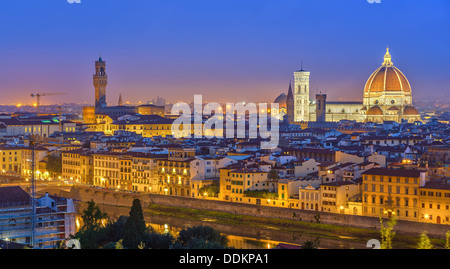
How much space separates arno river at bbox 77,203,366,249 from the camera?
1753 cm

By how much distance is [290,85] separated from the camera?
7194cm

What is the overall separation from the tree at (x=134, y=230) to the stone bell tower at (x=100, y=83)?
4832 centimetres

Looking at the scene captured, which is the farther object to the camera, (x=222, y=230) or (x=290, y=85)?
(x=290, y=85)

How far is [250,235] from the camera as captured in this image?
755 inches

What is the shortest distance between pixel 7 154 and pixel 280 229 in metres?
16.9

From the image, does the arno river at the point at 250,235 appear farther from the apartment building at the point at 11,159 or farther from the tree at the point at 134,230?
the apartment building at the point at 11,159

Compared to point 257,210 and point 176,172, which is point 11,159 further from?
point 257,210

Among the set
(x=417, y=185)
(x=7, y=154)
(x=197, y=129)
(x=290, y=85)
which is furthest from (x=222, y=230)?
(x=290, y=85)

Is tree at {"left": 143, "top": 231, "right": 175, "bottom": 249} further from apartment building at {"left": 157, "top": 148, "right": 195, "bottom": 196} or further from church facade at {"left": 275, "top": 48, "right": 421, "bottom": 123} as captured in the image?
church facade at {"left": 275, "top": 48, "right": 421, "bottom": 123}

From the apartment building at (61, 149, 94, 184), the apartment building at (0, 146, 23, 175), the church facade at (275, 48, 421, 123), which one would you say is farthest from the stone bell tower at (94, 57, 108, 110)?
the apartment building at (61, 149, 94, 184)

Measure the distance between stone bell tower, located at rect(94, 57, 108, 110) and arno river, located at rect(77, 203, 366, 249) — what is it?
4089 cm

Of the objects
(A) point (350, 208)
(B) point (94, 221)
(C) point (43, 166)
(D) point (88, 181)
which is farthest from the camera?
(C) point (43, 166)
